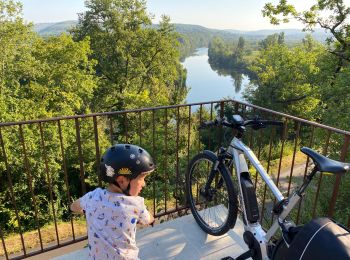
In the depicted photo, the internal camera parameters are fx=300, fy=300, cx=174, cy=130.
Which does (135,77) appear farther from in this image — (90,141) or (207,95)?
(207,95)

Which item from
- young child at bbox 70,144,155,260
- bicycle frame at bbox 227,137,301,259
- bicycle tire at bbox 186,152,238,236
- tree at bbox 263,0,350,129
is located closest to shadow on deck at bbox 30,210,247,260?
bicycle tire at bbox 186,152,238,236

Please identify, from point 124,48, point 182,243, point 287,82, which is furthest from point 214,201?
point 287,82

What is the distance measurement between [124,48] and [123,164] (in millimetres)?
17279

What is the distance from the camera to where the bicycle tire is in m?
2.51

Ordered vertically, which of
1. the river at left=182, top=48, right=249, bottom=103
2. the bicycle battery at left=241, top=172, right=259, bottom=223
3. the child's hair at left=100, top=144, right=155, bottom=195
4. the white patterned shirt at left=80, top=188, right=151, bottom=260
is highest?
the child's hair at left=100, top=144, right=155, bottom=195

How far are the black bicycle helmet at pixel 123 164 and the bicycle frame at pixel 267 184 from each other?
0.89 metres

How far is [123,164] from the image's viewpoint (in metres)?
1.56

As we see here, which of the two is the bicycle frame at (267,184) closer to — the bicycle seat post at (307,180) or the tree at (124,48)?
the bicycle seat post at (307,180)

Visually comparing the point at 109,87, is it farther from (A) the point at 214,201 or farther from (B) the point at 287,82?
(A) the point at 214,201

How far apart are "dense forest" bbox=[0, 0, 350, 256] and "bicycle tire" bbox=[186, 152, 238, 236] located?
113 inches

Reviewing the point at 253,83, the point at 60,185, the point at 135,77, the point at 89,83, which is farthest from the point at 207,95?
the point at 60,185

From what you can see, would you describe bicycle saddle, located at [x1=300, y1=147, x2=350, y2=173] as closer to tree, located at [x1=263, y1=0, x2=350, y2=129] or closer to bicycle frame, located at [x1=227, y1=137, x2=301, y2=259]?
bicycle frame, located at [x1=227, y1=137, x2=301, y2=259]

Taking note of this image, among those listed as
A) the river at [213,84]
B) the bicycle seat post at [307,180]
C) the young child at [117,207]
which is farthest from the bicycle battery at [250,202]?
the river at [213,84]

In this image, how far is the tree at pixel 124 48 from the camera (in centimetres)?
1764
